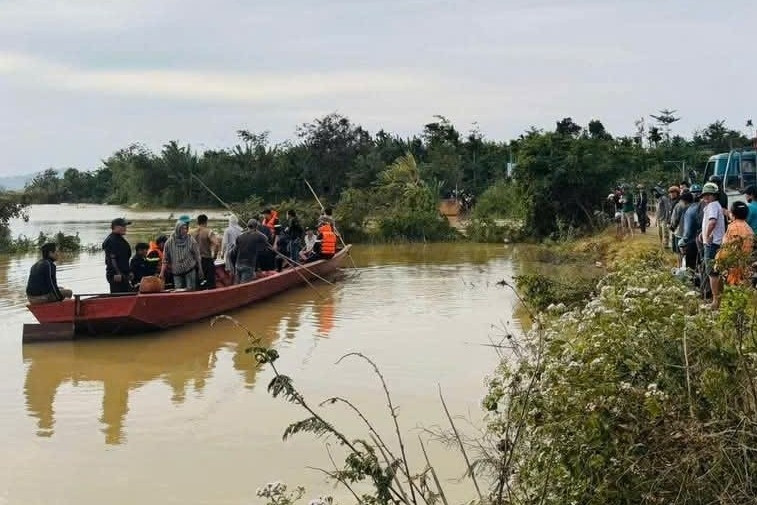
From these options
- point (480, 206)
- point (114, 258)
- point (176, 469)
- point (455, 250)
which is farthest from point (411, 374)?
point (480, 206)

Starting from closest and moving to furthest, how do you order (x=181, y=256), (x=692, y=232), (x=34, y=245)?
(x=692, y=232) → (x=181, y=256) → (x=34, y=245)

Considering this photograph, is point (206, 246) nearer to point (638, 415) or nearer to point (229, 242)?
point (229, 242)

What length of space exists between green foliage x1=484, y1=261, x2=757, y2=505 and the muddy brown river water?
1.83 metres

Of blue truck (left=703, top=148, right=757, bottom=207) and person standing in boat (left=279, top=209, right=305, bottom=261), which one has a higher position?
blue truck (left=703, top=148, right=757, bottom=207)

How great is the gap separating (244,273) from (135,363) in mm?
3978

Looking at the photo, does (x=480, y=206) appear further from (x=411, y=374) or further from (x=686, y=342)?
(x=686, y=342)

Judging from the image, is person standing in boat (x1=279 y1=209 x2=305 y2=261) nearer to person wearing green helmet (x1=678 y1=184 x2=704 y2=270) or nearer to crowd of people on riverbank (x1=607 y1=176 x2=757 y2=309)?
crowd of people on riverbank (x1=607 y1=176 x2=757 y2=309)

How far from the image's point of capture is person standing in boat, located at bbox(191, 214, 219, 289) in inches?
521

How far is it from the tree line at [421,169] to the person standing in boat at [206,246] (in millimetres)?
12715

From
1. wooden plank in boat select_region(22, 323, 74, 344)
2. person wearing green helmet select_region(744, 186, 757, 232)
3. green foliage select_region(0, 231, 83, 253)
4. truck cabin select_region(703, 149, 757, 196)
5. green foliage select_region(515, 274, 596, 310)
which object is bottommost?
wooden plank in boat select_region(22, 323, 74, 344)

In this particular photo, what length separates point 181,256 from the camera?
12422 millimetres

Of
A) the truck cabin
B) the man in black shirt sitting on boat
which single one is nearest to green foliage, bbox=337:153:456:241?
the truck cabin

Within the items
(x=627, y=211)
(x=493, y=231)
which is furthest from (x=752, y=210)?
(x=493, y=231)

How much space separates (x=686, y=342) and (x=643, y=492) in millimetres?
909
